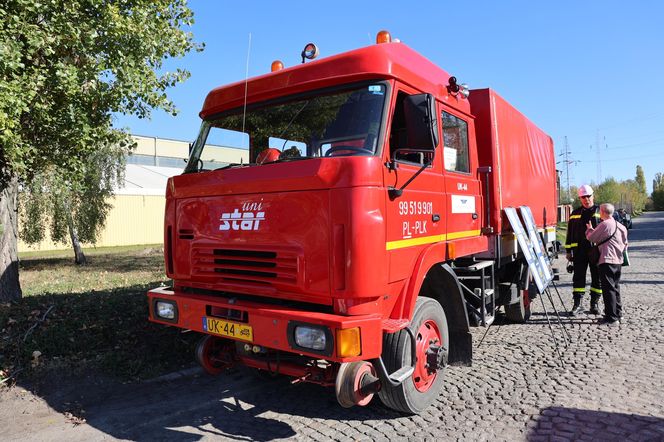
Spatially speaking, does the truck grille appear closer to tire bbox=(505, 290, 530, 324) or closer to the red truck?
the red truck

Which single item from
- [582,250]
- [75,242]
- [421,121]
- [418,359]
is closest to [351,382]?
[418,359]

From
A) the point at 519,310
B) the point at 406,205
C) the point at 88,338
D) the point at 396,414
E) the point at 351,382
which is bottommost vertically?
the point at 396,414

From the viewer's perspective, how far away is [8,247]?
6855mm

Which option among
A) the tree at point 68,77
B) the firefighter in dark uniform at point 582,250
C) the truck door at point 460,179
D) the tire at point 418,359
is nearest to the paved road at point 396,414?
the tire at point 418,359

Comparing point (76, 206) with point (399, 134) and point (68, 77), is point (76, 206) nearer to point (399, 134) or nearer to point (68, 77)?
point (68, 77)

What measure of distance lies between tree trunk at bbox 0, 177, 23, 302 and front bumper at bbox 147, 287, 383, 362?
4.51 m

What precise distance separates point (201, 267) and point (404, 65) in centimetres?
233

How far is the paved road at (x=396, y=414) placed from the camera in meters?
3.47

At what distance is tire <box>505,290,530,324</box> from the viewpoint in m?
6.63

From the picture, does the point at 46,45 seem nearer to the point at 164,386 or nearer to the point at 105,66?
the point at 105,66

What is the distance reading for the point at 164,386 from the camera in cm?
457

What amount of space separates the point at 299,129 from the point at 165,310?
193 centimetres

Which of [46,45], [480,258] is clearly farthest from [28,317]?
[480,258]

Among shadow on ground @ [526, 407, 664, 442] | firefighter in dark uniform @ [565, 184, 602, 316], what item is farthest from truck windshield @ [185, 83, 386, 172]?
firefighter in dark uniform @ [565, 184, 602, 316]
